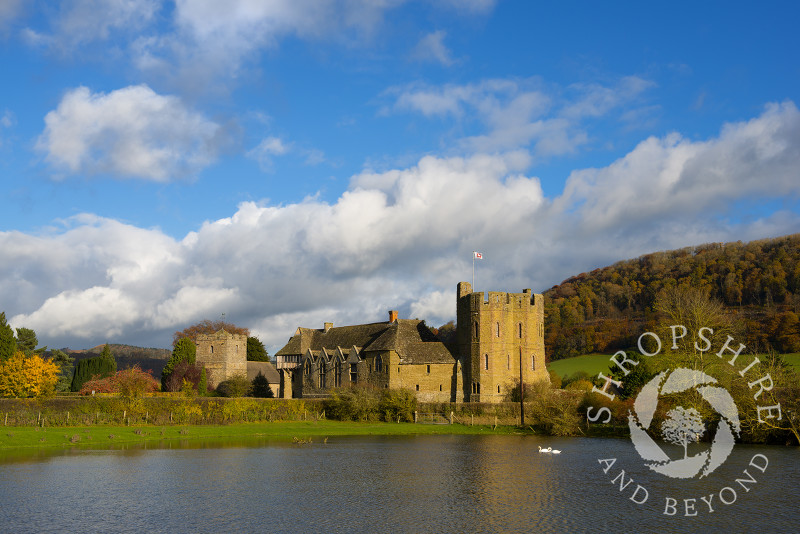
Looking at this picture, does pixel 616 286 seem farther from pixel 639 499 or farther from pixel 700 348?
pixel 639 499

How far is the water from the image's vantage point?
63.0 ft

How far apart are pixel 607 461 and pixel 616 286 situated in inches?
3151

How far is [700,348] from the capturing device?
4350 cm

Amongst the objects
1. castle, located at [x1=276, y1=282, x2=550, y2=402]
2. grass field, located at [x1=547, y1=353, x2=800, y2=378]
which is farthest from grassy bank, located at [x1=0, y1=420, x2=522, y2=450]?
grass field, located at [x1=547, y1=353, x2=800, y2=378]

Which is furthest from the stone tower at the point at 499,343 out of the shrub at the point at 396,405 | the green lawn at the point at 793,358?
the green lawn at the point at 793,358

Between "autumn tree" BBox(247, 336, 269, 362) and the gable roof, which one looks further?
"autumn tree" BBox(247, 336, 269, 362)

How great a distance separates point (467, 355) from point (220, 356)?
29.3 meters

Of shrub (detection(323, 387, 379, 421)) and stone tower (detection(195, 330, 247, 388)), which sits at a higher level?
stone tower (detection(195, 330, 247, 388))

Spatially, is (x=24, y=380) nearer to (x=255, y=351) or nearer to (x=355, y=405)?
(x=355, y=405)

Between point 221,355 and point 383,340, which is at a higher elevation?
point 383,340

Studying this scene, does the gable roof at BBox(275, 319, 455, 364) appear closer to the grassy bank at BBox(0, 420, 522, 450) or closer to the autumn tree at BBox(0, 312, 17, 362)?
the grassy bank at BBox(0, 420, 522, 450)

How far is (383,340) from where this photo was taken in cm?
6825

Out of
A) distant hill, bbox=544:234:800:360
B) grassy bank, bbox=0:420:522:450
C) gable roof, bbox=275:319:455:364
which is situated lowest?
grassy bank, bbox=0:420:522:450

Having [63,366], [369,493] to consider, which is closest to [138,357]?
[63,366]
